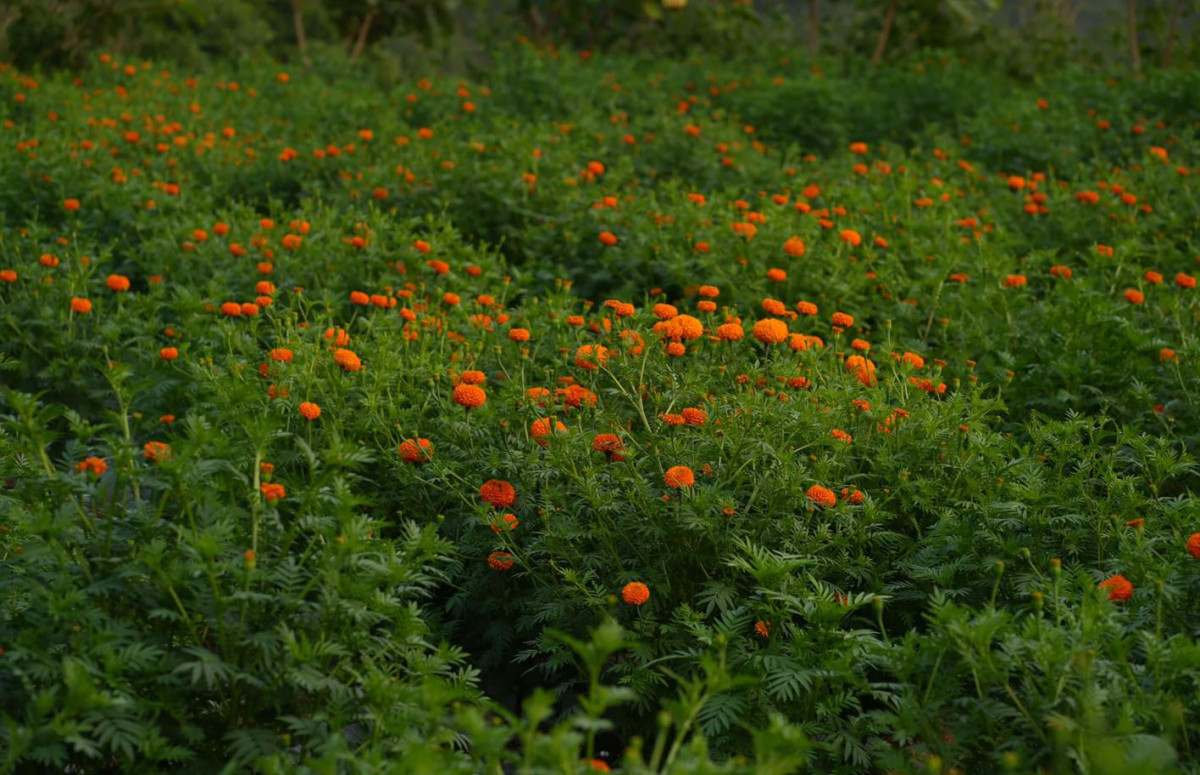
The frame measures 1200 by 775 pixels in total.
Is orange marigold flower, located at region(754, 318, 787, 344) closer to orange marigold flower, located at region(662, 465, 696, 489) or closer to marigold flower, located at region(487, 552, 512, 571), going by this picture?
orange marigold flower, located at region(662, 465, 696, 489)

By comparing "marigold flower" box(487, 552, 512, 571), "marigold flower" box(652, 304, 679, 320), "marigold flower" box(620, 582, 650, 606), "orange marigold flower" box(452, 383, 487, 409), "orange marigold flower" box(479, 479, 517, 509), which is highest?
"marigold flower" box(652, 304, 679, 320)

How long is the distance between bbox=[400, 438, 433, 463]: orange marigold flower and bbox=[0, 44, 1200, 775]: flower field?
0.04m

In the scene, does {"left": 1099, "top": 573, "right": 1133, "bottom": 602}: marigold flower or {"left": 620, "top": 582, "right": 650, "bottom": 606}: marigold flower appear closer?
{"left": 1099, "top": 573, "right": 1133, "bottom": 602}: marigold flower

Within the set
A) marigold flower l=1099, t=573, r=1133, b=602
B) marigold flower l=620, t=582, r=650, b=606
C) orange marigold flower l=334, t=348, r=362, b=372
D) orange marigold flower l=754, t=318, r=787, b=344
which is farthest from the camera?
orange marigold flower l=754, t=318, r=787, b=344

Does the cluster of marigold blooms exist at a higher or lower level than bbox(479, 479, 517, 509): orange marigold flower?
higher

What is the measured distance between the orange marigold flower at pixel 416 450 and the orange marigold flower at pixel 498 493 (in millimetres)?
223

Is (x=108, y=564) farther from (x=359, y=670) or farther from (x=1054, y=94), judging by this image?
(x=1054, y=94)

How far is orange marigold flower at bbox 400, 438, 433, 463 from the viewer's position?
3.17 m

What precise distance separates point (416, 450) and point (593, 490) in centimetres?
58

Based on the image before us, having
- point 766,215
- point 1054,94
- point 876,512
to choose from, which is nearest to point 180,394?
point 876,512

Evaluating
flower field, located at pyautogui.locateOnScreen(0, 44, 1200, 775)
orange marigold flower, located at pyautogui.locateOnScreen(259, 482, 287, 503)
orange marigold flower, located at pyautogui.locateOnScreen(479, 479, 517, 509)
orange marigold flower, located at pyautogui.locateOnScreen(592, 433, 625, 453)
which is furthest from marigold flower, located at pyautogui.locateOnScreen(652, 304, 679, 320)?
orange marigold flower, located at pyautogui.locateOnScreen(259, 482, 287, 503)

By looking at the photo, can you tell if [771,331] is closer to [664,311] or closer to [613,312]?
[664,311]

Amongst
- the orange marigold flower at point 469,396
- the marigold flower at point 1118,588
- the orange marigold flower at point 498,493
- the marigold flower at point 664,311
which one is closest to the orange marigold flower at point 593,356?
the marigold flower at point 664,311

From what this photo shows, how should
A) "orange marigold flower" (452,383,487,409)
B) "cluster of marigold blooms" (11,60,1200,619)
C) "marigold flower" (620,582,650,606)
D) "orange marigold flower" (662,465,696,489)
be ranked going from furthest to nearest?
"orange marigold flower" (452,383,487,409)
"cluster of marigold blooms" (11,60,1200,619)
"orange marigold flower" (662,465,696,489)
"marigold flower" (620,582,650,606)
